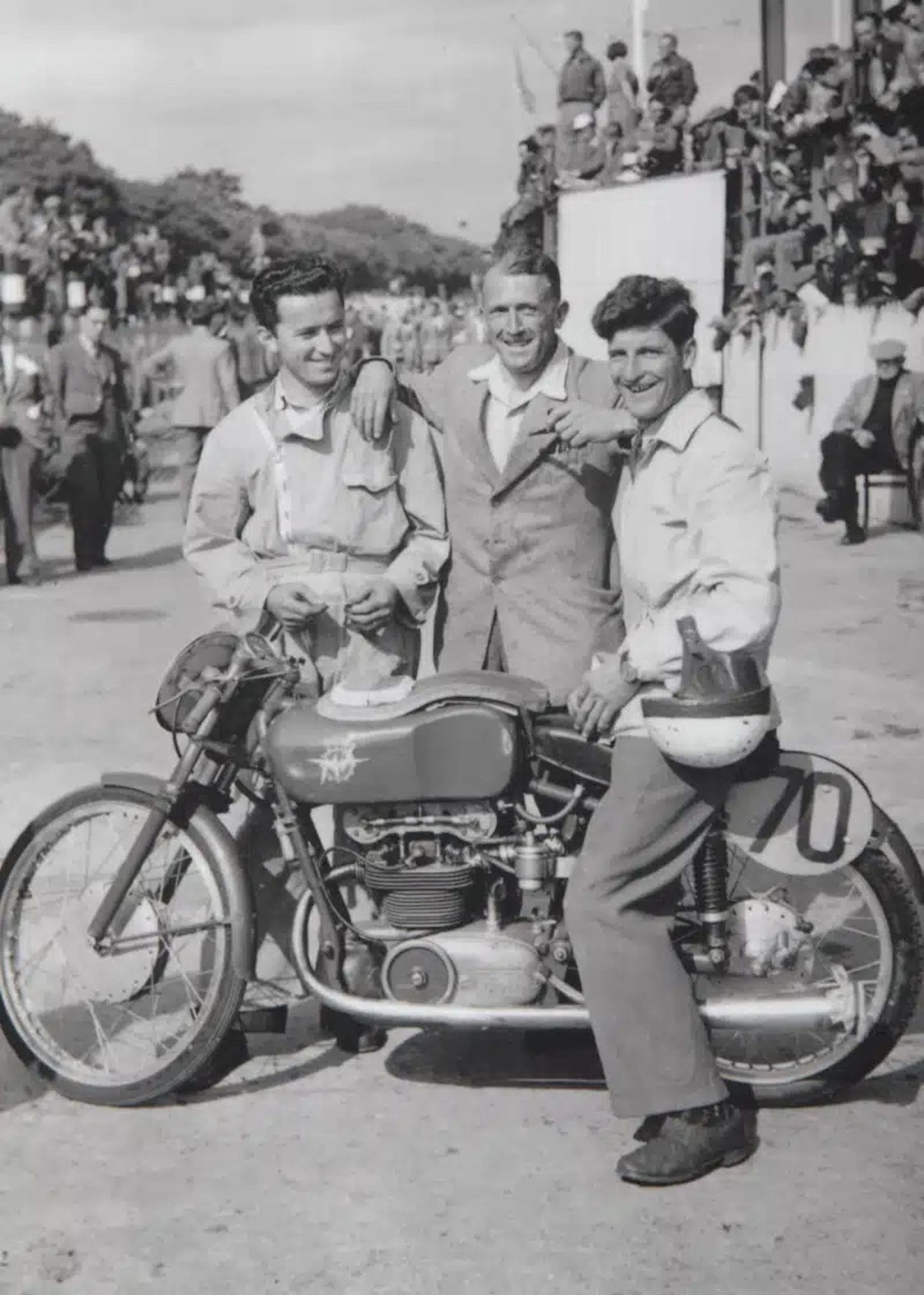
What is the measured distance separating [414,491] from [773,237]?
18.4 m

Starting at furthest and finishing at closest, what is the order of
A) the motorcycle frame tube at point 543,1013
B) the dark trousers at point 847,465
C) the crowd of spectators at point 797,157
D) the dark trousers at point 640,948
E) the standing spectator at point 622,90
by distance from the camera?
the standing spectator at point 622,90
the crowd of spectators at point 797,157
the dark trousers at point 847,465
the motorcycle frame tube at point 543,1013
the dark trousers at point 640,948

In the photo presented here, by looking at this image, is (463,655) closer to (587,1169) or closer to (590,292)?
(587,1169)

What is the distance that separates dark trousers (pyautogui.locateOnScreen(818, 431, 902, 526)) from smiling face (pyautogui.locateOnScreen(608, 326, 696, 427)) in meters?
11.8

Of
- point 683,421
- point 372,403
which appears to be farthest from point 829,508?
point 683,421

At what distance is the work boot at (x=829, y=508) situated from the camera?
53.4 ft

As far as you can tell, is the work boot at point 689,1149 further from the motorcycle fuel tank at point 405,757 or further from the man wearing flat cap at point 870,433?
the man wearing flat cap at point 870,433

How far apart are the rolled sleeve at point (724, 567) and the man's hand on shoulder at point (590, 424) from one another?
0.96 feet

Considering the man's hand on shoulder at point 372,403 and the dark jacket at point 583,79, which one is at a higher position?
the dark jacket at point 583,79

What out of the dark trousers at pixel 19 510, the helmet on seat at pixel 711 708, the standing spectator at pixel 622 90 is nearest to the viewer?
the helmet on seat at pixel 711 708

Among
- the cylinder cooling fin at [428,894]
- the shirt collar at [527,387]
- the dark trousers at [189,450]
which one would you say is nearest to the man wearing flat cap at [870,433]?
the dark trousers at [189,450]

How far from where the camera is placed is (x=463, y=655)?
5113 millimetres

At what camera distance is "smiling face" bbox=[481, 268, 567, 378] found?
15.6 feet

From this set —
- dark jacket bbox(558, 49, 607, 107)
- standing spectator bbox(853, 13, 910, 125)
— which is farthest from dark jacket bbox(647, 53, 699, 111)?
standing spectator bbox(853, 13, 910, 125)

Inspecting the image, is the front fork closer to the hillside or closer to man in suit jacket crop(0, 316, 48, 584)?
man in suit jacket crop(0, 316, 48, 584)
